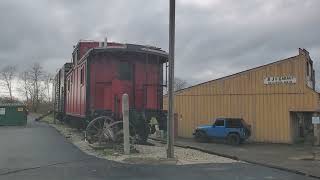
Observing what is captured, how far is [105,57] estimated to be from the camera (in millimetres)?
21562

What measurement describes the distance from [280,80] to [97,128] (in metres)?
17.9

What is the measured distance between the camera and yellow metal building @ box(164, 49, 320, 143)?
34500 mm

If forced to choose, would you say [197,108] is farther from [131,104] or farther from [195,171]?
[195,171]

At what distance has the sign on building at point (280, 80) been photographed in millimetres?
34812

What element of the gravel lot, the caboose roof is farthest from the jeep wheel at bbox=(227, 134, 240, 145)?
the caboose roof

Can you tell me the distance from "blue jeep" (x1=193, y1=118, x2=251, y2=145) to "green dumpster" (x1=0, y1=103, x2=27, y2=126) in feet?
54.2

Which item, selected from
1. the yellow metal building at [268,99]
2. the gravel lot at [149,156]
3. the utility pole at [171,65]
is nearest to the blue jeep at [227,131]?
the yellow metal building at [268,99]

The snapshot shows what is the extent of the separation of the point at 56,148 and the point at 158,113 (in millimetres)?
4535

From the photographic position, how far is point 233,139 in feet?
110

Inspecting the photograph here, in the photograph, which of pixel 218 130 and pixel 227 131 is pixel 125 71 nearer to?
pixel 227 131

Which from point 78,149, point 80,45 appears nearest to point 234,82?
point 80,45

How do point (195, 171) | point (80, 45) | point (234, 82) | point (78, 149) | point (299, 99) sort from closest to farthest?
point (195, 171) < point (78, 149) < point (80, 45) < point (299, 99) < point (234, 82)

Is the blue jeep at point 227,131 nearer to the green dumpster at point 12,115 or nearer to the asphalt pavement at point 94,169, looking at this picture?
the asphalt pavement at point 94,169

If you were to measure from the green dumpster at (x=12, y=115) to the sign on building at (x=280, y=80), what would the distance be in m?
20.9
